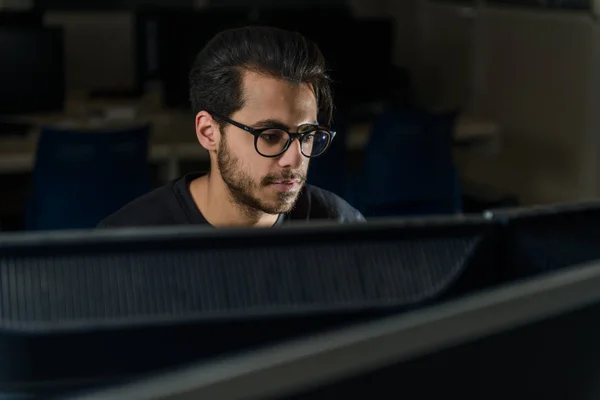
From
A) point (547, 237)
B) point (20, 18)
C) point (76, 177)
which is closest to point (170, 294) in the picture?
point (547, 237)

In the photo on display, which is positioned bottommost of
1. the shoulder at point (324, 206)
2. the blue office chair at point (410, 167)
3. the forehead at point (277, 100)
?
the blue office chair at point (410, 167)

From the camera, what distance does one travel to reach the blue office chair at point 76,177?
353 cm

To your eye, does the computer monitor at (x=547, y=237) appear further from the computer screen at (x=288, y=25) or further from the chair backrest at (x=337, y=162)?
the computer screen at (x=288, y=25)

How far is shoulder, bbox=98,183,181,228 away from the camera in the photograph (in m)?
1.58

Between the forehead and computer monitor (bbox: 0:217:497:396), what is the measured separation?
0.55 metres

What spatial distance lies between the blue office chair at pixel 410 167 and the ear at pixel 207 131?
7.92 ft

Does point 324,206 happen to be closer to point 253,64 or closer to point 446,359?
point 253,64

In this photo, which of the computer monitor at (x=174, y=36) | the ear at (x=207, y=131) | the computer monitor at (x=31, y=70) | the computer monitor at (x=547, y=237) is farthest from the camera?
the computer monitor at (x=174, y=36)

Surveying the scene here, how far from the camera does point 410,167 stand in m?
4.06

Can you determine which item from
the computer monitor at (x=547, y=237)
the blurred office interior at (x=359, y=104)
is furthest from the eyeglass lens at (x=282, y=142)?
the blurred office interior at (x=359, y=104)

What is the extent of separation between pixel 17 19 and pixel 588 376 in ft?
13.8

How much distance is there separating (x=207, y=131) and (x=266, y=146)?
0.53ft

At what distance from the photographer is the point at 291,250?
973mm

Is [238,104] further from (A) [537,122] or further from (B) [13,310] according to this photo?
(A) [537,122]
